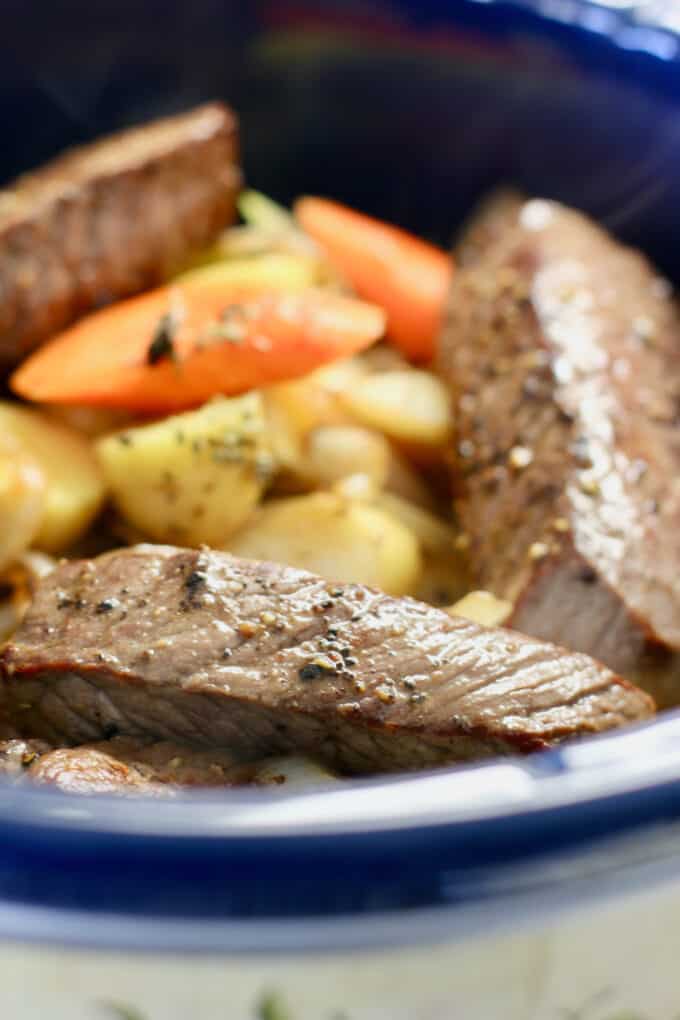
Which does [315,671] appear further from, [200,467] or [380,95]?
[380,95]

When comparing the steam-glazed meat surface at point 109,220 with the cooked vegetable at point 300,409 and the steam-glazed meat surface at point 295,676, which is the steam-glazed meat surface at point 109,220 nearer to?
the cooked vegetable at point 300,409

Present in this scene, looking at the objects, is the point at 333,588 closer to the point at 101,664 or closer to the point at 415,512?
the point at 101,664

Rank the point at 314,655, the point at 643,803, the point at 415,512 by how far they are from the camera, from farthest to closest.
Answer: the point at 415,512 → the point at 314,655 → the point at 643,803

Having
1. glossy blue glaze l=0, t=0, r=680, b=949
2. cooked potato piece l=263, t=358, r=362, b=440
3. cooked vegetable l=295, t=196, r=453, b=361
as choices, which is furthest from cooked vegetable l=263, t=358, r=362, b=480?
glossy blue glaze l=0, t=0, r=680, b=949

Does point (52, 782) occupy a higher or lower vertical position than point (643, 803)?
lower

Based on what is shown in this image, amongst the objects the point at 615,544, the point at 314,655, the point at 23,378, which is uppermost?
the point at 615,544

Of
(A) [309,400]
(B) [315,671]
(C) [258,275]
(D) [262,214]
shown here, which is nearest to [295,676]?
(B) [315,671]

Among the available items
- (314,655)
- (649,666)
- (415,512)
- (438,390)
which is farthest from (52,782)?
(438,390)

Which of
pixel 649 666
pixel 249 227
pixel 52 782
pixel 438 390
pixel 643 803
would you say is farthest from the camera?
pixel 249 227

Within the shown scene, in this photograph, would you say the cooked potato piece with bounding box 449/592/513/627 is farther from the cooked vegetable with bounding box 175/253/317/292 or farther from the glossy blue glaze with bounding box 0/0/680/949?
the glossy blue glaze with bounding box 0/0/680/949
